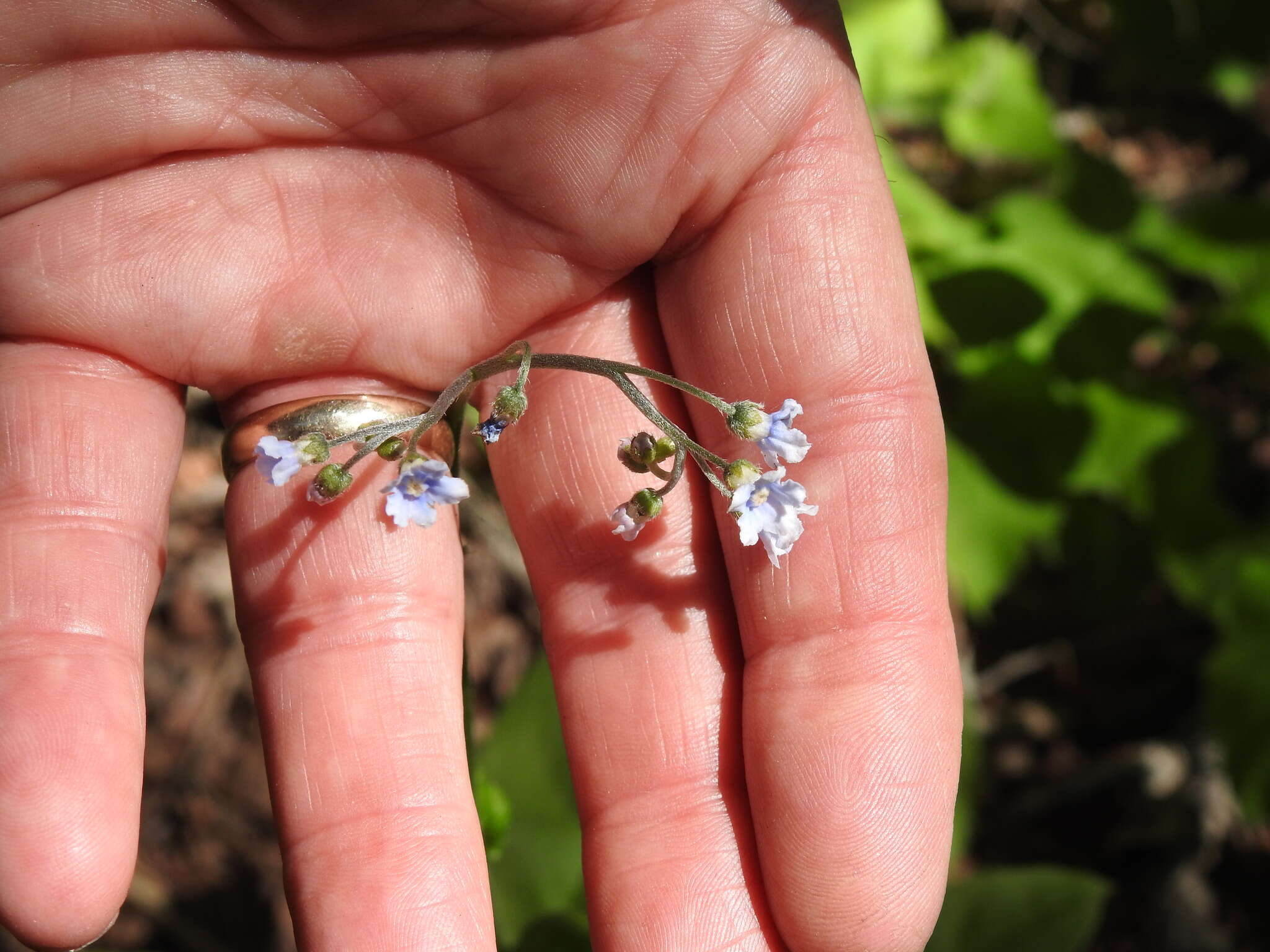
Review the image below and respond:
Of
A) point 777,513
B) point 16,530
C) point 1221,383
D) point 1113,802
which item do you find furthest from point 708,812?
point 1221,383

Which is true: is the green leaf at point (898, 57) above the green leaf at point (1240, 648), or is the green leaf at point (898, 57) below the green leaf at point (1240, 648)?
above

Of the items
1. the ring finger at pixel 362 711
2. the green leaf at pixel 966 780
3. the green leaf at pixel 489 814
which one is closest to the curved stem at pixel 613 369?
the ring finger at pixel 362 711

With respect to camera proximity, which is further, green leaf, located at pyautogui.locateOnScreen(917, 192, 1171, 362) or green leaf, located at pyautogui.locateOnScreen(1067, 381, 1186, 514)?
green leaf, located at pyautogui.locateOnScreen(1067, 381, 1186, 514)

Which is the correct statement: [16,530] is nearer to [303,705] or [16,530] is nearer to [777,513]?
[303,705]

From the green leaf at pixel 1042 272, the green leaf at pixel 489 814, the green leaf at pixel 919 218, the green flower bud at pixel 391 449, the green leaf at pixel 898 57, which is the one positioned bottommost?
the green leaf at pixel 489 814

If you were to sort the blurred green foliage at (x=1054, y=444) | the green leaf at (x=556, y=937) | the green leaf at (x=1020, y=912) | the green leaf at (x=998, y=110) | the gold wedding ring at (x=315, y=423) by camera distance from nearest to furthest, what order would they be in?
the gold wedding ring at (x=315, y=423) → the green leaf at (x=556, y=937) → the green leaf at (x=1020, y=912) → the blurred green foliage at (x=1054, y=444) → the green leaf at (x=998, y=110)

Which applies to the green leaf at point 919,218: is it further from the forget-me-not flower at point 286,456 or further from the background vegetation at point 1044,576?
the forget-me-not flower at point 286,456

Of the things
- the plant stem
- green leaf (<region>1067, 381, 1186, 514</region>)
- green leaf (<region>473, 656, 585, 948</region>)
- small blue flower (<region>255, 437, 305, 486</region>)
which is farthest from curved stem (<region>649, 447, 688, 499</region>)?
green leaf (<region>1067, 381, 1186, 514</region>)

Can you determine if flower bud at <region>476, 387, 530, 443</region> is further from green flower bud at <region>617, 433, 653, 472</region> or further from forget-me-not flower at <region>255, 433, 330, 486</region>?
forget-me-not flower at <region>255, 433, 330, 486</region>
